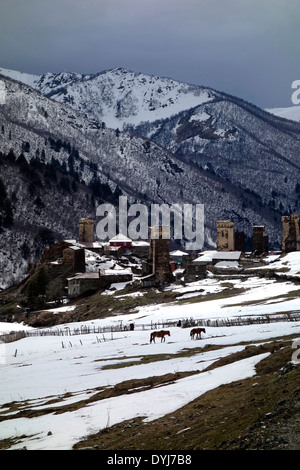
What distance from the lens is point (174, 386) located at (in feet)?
71.8

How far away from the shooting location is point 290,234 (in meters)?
86.8

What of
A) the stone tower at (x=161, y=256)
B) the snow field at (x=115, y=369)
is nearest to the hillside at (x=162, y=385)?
the snow field at (x=115, y=369)

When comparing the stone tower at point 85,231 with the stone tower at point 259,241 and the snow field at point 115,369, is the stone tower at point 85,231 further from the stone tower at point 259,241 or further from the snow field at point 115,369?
the snow field at point 115,369

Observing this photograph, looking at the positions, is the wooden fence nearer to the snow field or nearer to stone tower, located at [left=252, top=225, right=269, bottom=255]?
the snow field

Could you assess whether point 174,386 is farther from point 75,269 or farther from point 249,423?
point 75,269

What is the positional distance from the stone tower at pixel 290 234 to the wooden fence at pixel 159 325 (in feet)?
140

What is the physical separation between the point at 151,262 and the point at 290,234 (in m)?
21.5

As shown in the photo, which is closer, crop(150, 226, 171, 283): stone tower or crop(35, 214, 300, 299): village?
crop(150, 226, 171, 283): stone tower

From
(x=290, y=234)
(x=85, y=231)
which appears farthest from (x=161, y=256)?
(x=85, y=231)

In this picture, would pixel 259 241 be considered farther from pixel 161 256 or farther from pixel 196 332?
pixel 196 332

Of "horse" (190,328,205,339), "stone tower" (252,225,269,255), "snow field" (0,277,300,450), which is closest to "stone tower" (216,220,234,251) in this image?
"stone tower" (252,225,269,255)

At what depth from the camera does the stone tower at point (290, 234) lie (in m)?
86.0

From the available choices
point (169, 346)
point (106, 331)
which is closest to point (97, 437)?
point (169, 346)

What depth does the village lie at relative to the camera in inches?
2987
